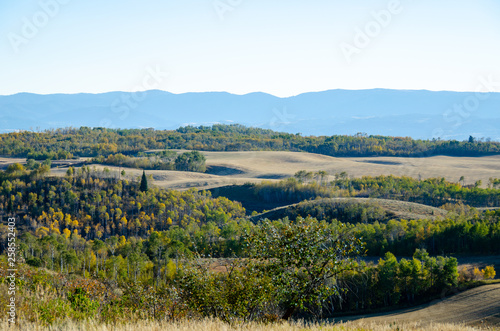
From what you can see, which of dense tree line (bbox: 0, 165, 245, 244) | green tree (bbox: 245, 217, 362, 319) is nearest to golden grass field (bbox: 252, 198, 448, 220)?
dense tree line (bbox: 0, 165, 245, 244)

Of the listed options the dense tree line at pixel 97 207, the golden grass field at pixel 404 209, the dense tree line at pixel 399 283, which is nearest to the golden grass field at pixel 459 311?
the dense tree line at pixel 399 283

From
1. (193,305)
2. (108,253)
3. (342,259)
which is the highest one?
(342,259)

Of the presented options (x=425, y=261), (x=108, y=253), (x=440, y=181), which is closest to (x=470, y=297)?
(x=425, y=261)

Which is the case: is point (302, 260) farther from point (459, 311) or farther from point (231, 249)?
point (231, 249)

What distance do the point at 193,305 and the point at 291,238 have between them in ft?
16.7

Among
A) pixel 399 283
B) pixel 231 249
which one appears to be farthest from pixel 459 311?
pixel 231 249

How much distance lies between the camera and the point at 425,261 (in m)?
61.2

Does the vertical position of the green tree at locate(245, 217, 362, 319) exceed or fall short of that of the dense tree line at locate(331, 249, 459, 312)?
it exceeds it

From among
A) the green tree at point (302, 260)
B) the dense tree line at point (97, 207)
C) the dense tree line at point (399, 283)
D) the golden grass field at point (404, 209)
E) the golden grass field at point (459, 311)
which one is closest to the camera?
the green tree at point (302, 260)

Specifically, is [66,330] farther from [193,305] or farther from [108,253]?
[108,253]

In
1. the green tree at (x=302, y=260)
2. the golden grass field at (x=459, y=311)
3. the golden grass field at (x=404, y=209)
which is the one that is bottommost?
the golden grass field at (x=459, y=311)

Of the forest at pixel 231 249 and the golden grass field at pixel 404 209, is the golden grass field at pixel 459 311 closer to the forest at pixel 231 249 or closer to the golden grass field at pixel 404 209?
the forest at pixel 231 249

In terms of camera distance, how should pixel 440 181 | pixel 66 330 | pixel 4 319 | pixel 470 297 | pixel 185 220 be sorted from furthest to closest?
pixel 440 181 < pixel 185 220 < pixel 470 297 < pixel 4 319 < pixel 66 330

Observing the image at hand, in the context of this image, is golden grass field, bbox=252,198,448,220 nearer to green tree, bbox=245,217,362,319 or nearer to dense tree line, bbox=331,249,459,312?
dense tree line, bbox=331,249,459,312
